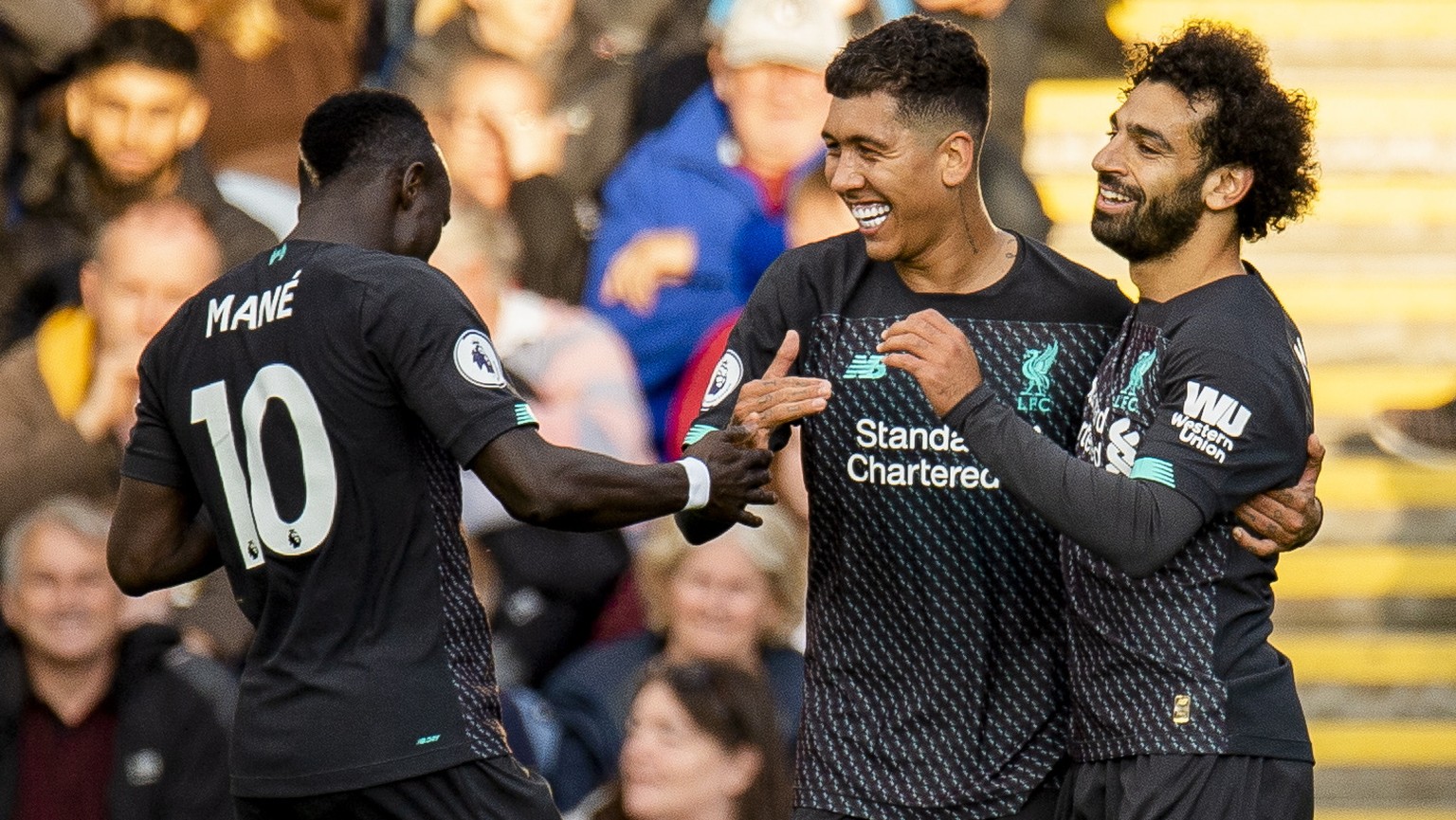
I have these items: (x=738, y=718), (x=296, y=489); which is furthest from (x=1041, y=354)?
(x=738, y=718)

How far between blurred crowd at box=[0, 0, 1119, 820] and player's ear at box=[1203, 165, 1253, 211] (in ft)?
8.26

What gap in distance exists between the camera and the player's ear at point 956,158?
4.06 metres

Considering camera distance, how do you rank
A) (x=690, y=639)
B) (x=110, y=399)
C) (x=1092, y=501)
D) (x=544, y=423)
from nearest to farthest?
(x=1092, y=501)
(x=690, y=639)
(x=110, y=399)
(x=544, y=423)

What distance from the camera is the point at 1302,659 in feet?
23.1

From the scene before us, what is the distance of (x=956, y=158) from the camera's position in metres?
4.08

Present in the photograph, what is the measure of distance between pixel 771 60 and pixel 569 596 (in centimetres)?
200

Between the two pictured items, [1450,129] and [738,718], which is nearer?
[738,718]

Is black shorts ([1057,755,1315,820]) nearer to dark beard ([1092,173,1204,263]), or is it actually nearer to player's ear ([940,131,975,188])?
dark beard ([1092,173,1204,263])

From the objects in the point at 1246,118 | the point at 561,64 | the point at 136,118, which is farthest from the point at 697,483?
the point at 136,118

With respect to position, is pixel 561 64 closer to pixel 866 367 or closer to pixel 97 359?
pixel 97 359

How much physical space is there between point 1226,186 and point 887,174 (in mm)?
658

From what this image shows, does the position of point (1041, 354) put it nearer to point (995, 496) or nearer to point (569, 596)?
point (995, 496)

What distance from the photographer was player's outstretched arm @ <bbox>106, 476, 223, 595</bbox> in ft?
13.1

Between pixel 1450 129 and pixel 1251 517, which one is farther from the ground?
pixel 1450 129
